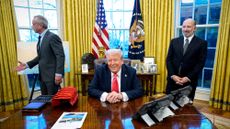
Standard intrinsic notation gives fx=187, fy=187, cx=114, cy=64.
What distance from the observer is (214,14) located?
10.8 ft

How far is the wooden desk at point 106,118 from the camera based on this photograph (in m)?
1.09

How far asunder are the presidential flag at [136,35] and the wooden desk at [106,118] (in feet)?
7.45

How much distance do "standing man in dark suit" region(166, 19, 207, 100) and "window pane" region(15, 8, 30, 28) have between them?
8.40ft

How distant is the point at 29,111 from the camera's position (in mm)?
1312

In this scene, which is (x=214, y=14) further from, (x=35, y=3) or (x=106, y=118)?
(x=35, y=3)

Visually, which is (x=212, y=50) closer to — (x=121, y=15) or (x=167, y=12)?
(x=167, y=12)

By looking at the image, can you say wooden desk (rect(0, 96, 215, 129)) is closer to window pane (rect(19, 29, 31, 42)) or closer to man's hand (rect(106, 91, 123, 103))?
man's hand (rect(106, 91, 123, 103))

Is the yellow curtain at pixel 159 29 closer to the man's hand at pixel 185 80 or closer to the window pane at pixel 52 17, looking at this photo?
the man's hand at pixel 185 80

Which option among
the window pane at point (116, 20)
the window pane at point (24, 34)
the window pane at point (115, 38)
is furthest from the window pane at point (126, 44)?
the window pane at point (24, 34)

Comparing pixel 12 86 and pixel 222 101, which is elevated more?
pixel 12 86

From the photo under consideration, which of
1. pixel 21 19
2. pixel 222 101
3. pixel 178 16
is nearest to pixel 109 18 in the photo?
pixel 178 16

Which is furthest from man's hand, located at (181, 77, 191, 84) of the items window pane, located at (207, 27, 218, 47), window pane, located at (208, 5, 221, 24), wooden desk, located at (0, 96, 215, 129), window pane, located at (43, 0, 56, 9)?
window pane, located at (43, 0, 56, 9)

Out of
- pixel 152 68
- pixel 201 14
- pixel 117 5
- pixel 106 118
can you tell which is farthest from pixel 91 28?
pixel 106 118

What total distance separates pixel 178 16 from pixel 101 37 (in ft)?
5.02
